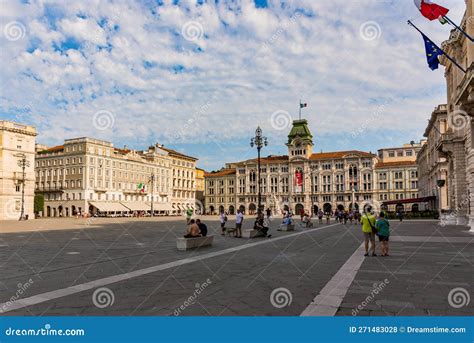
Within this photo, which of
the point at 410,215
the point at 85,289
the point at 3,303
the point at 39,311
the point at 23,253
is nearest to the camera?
the point at 39,311

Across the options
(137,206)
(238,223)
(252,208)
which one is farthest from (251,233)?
(252,208)

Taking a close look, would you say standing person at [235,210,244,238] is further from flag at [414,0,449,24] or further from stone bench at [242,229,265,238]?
flag at [414,0,449,24]

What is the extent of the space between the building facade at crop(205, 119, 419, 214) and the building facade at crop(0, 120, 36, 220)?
54.9m

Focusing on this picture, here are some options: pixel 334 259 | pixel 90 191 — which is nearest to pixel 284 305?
pixel 334 259

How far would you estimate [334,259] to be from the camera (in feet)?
42.1

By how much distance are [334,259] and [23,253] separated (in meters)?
11.1

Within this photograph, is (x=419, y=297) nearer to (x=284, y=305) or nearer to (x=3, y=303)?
(x=284, y=305)

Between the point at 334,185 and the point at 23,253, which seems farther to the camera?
the point at 334,185

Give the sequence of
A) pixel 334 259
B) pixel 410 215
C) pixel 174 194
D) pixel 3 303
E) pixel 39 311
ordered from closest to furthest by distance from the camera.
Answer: pixel 39 311
pixel 3 303
pixel 334 259
pixel 410 215
pixel 174 194

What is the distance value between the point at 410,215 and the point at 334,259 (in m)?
44.8

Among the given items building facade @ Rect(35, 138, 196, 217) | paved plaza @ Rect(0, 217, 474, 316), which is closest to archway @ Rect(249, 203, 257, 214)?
building facade @ Rect(35, 138, 196, 217)

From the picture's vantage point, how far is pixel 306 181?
4168 inches

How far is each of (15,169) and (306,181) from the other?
7006 centimetres

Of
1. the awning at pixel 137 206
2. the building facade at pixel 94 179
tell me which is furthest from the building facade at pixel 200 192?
the awning at pixel 137 206
